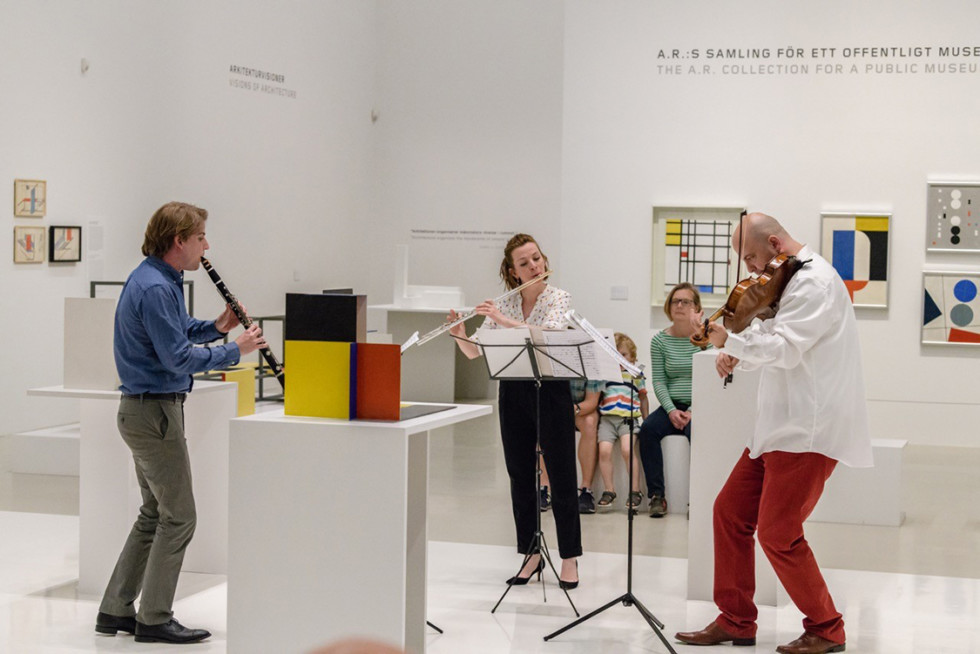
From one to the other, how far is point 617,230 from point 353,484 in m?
7.24

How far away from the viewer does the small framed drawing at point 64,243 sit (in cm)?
920

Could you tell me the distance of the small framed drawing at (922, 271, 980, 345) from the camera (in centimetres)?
938

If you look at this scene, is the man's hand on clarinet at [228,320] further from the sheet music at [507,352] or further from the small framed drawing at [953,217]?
the small framed drawing at [953,217]

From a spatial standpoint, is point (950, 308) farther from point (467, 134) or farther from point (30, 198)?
point (30, 198)

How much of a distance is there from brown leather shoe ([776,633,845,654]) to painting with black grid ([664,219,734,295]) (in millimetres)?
6141

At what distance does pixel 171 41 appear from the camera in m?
10.6

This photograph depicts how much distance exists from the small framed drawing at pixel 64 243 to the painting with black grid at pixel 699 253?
5.26 meters

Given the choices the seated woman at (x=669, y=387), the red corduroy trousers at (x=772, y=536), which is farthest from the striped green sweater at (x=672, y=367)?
the red corduroy trousers at (x=772, y=536)

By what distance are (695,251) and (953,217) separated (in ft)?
7.30

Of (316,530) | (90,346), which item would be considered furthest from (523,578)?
(90,346)

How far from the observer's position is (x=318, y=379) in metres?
3.66

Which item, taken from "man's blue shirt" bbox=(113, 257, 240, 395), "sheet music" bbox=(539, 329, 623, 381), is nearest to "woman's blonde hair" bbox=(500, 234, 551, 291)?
"sheet music" bbox=(539, 329, 623, 381)

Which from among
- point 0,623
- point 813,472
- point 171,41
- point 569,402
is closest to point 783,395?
point 813,472

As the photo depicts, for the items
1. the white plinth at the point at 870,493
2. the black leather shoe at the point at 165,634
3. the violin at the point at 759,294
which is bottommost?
the black leather shoe at the point at 165,634
